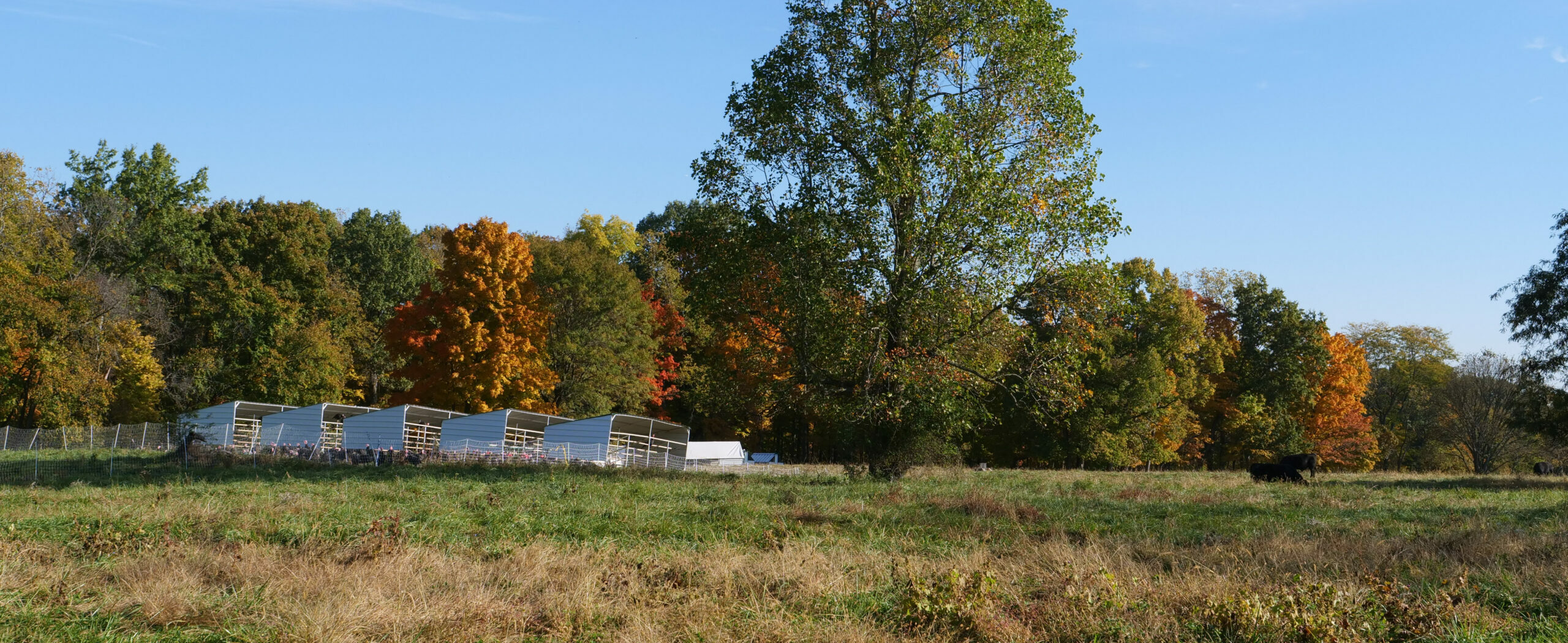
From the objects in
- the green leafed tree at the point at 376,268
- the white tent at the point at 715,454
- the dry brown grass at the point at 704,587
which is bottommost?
the white tent at the point at 715,454

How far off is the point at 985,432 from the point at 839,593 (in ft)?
147

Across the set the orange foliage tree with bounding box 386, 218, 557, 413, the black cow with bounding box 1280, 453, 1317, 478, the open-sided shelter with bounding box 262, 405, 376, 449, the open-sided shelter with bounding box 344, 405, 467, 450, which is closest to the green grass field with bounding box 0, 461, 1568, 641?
the black cow with bounding box 1280, 453, 1317, 478

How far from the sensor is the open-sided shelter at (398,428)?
1495 inches

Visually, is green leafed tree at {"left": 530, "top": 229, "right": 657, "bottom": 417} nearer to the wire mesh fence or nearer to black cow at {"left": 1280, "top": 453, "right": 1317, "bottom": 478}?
the wire mesh fence

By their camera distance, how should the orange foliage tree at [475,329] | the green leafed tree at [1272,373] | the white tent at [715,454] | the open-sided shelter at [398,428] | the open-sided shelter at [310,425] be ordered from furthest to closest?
the green leafed tree at [1272,373] → the white tent at [715,454] → the orange foliage tree at [475,329] → the open-sided shelter at [310,425] → the open-sided shelter at [398,428]

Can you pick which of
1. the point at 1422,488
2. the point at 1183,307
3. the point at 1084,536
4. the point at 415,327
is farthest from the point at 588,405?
the point at 1084,536

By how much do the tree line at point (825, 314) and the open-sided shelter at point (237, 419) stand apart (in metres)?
5.39

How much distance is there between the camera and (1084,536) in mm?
11875

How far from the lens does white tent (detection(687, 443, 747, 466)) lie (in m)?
45.0

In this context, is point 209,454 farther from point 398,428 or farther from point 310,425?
point 310,425

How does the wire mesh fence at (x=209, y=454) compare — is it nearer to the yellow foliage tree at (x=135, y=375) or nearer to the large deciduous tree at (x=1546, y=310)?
the yellow foliage tree at (x=135, y=375)

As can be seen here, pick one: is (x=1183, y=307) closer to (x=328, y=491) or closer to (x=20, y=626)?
(x=328, y=491)

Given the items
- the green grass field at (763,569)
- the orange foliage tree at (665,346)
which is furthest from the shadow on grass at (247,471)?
the orange foliage tree at (665,346)

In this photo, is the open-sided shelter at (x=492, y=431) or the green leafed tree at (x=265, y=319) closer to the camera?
the open-sided shelter at (x=492, y=431)
